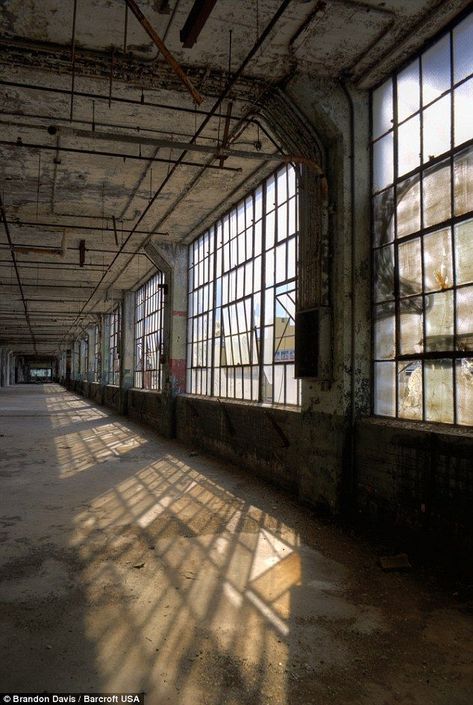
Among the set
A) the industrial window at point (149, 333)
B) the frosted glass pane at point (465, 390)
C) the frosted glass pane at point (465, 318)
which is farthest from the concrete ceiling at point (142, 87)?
the industrial window at point (149, 333)

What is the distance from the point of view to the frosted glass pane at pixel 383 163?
568cm

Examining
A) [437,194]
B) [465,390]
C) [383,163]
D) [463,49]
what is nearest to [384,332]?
[465,390]

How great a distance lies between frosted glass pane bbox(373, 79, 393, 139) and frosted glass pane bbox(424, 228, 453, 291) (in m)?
1.64

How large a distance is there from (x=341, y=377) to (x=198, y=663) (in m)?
3.54

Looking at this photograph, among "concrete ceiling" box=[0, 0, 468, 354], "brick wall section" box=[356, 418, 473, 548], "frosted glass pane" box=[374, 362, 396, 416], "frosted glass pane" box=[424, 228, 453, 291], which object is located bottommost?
"brick wall section" box=[356, 418, 473, 548]

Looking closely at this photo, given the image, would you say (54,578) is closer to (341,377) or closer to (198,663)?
(198,663)

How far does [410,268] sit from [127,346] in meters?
15.8

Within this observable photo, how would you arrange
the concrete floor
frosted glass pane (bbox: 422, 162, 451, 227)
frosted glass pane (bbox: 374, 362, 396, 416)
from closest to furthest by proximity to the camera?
the concrete floor → frosted glass pane (bbox: 422, 162, 451, 227) → frosted glass pane (bbox: 374, 362, 396, 416)

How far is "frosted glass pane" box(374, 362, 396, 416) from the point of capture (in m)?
5.52

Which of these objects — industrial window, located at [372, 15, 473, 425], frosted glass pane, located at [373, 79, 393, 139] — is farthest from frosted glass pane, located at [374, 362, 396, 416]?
frosted glass pane, located at [373, 79, 393, 139]

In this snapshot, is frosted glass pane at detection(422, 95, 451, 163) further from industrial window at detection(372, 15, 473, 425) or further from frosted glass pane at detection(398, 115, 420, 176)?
frosted glass pane at detection(398, 115, 420, 176)

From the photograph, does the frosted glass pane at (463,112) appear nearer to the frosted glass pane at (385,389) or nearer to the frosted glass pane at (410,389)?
the frosted glass pane at (410,389)

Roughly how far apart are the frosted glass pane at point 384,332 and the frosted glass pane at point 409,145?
1.50 m

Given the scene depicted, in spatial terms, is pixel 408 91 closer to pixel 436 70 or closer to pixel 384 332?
pixel 436 70
